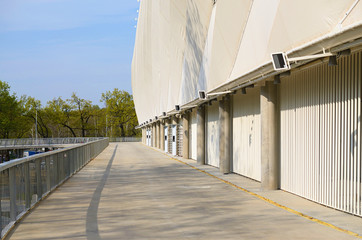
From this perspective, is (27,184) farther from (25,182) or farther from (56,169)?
(56,169)

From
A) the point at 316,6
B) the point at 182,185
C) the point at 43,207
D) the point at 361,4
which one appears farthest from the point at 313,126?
the point at 43,207

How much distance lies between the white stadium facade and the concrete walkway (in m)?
0.92

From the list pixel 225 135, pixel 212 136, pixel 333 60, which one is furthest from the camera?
pixel 212 136

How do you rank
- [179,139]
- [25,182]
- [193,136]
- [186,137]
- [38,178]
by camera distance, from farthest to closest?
[179,139]
[186,137]
[193,136]
[38,178]
[25,182]

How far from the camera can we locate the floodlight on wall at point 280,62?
442 inches

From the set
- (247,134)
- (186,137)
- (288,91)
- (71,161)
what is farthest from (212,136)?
(288,91)

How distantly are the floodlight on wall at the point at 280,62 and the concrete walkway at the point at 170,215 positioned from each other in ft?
10.5

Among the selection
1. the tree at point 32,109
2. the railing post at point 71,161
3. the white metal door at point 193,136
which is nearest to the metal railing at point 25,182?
the railing post at point 71,161

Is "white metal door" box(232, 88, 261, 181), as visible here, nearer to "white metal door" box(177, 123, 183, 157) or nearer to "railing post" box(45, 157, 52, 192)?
"railing post" box(45, 157, 52, 192)

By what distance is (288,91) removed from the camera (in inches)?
547

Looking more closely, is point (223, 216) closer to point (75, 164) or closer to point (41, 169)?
point (41, 169)

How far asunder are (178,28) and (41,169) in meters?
22.3

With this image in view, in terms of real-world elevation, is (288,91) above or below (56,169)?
above

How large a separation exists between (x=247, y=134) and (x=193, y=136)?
532 inches
